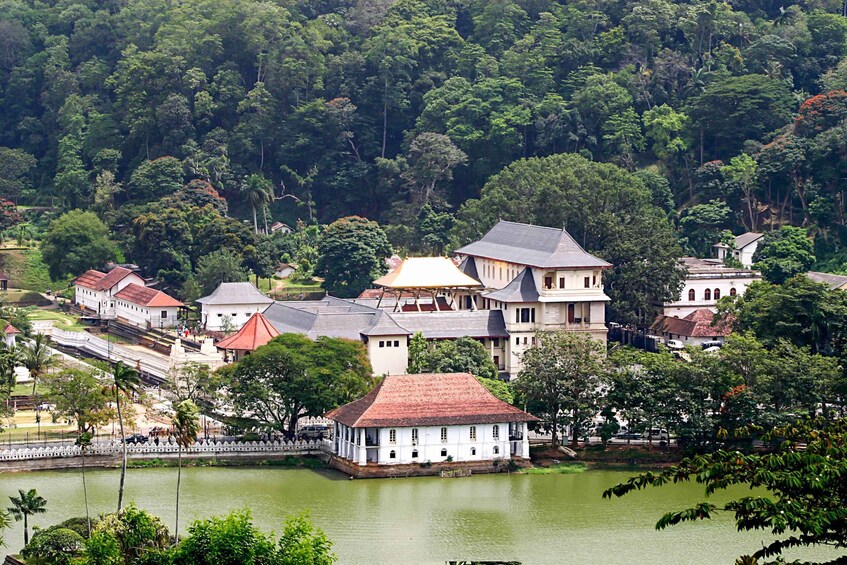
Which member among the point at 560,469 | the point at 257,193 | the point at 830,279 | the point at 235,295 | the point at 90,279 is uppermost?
the point at 257,193

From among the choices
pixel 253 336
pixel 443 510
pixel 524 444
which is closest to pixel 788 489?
pixel 443 510

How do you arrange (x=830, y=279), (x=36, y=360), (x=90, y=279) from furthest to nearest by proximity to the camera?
(x=90, y=279) < (x=830, y=279) < (x=36, y=360)

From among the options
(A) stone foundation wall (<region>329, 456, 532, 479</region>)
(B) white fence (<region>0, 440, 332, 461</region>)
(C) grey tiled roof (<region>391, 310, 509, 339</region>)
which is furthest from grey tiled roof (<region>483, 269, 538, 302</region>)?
(B) white fence (<region>0, 440, 332, 461</region>)

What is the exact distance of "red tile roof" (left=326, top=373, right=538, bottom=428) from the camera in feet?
188

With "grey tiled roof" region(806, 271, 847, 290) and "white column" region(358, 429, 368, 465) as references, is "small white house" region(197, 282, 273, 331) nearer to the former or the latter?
"grey tiled roof" region(806, 271, 847, 290)

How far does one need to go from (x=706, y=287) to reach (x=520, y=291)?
12296 mm

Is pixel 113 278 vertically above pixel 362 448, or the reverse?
pixel 113 278

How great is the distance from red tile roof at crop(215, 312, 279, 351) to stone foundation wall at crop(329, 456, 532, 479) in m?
11.0

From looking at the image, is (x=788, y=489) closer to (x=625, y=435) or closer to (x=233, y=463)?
(x=625, y=435)

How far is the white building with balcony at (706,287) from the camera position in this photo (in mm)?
80938

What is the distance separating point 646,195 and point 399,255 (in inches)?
624

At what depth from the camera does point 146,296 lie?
278 ft

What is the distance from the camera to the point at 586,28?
109m

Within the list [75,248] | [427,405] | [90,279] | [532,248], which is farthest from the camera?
[75,248]
